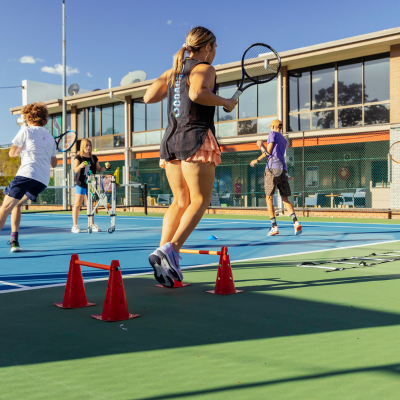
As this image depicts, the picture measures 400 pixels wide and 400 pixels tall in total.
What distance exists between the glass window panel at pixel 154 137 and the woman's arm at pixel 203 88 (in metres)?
22.0

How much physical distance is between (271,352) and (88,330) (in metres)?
1.06

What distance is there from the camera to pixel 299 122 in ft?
68.3

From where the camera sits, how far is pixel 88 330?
9.29ft

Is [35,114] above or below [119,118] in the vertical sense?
below

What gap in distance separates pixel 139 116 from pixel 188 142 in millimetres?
23391

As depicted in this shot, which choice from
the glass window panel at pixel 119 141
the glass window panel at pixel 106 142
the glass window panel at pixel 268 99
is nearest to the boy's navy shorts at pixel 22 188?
the glass window panel at pixel 268 99

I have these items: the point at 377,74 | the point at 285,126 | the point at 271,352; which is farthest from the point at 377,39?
the point at 271,352

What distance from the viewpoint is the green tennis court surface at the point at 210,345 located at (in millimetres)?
2000

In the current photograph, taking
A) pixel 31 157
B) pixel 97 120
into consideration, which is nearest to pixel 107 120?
pixel 97 120

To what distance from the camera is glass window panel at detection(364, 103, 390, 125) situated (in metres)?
18.7

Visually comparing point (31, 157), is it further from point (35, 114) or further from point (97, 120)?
point (97, 120)

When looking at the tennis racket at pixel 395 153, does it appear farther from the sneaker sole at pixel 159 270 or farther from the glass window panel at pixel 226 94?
the sneaker sole at pixel 159 270

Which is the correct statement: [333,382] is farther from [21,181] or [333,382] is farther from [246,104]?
[246,104]

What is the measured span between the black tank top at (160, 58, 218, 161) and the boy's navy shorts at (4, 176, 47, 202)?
2.99m
